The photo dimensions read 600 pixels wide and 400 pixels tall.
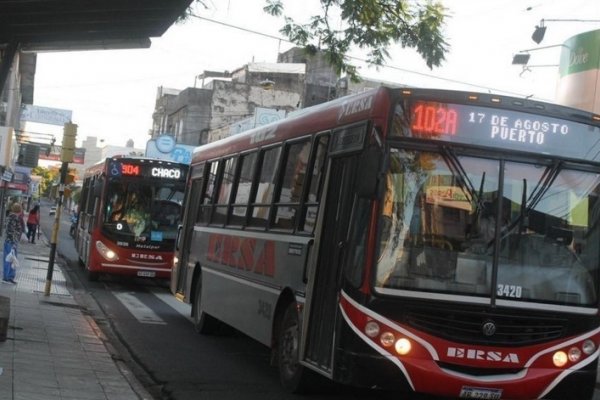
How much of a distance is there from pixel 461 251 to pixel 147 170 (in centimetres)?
1453

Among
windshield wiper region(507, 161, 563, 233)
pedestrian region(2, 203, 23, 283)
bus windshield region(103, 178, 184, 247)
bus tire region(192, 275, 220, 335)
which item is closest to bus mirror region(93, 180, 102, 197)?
bus windshield region(103, 178, 184, 247)

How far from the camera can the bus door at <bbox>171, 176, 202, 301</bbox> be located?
47.5 feet

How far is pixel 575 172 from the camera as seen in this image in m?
7.43

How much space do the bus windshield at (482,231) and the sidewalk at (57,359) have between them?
3.03 m

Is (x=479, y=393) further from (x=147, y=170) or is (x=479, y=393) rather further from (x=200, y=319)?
(x=147, y=170)

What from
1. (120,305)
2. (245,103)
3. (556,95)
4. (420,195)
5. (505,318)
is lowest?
(120,305)

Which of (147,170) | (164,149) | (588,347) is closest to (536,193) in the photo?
→ (588,347)

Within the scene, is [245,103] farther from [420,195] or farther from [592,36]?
[420,195]

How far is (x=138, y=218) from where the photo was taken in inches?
814

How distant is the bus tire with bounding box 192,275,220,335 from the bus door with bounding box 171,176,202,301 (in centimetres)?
61

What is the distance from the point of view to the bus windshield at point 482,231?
7.05m

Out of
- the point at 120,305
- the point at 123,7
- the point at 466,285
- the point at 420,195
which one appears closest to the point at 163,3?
the point at 123,7

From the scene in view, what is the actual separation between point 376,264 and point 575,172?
78.7 inches

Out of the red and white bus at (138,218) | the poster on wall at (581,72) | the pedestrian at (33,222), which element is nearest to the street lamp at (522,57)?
the poster on wall at (581,72)
